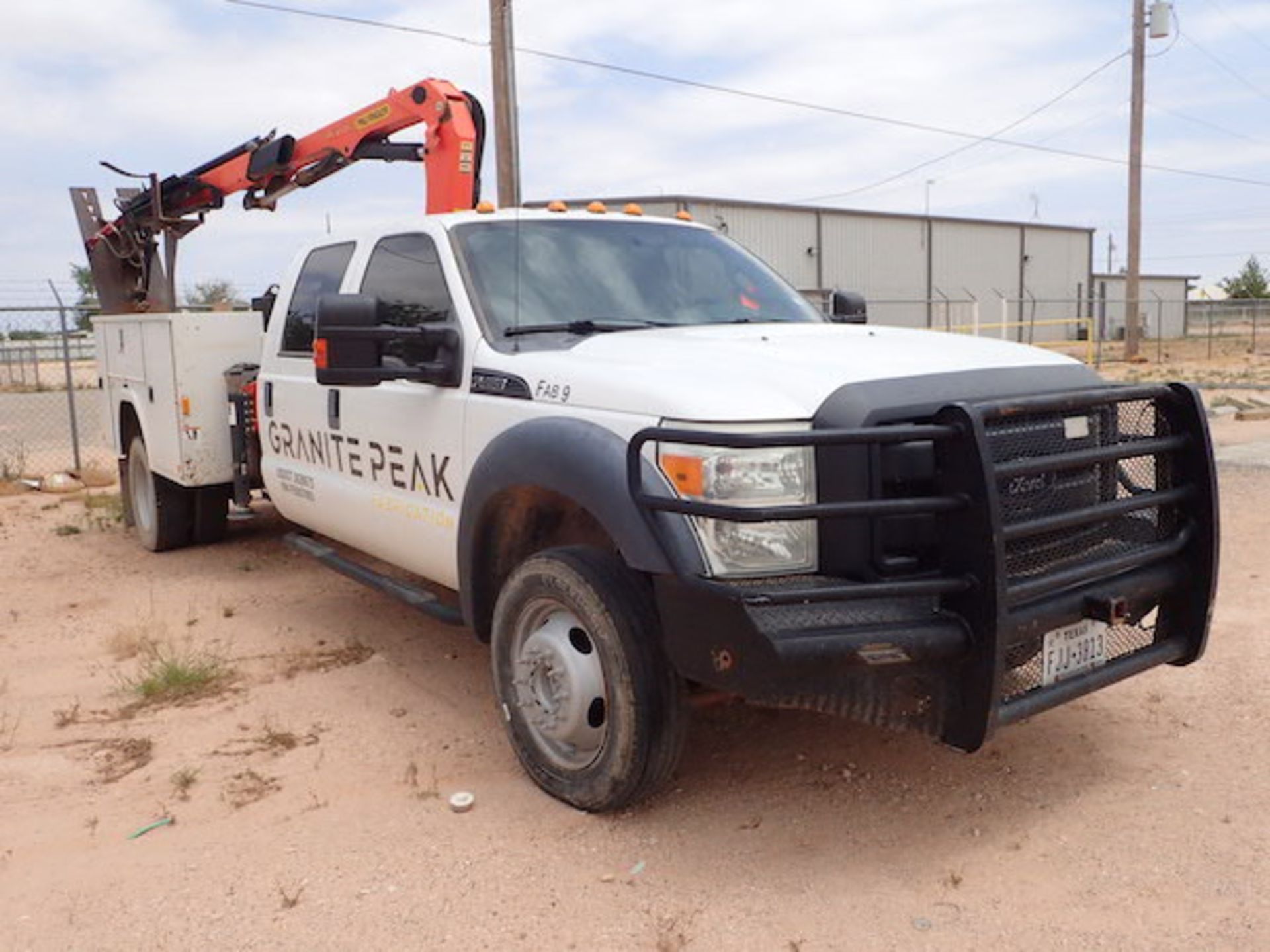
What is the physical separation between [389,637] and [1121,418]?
3.71m

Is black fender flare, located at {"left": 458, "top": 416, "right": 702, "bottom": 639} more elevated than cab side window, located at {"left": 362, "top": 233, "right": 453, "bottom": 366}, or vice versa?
cab side window, located at {"left": 362, "top": 233, "right": 453, "bottom": 366}

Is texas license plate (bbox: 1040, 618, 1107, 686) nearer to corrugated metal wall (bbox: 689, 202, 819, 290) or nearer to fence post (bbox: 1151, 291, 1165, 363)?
fence post (bbox: 1151, 291, 1165, 363)

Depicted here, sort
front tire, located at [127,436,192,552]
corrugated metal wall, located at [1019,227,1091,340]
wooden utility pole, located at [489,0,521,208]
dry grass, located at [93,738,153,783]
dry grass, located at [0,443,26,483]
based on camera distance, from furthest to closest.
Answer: corrugated metal wall, located at [1019,227,1091,340] → wooden utility pole, located at [489,0,521,208] → dry grass, located at [0,443,26,483] → front tire, located at [127,436,192,552] → dry grass, located at [93,738,153,783]

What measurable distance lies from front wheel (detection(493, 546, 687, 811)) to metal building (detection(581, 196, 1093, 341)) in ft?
91.5

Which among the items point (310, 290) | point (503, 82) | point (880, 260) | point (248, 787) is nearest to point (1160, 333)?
point (880, 260)

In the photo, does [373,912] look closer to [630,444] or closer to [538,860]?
[538,860]

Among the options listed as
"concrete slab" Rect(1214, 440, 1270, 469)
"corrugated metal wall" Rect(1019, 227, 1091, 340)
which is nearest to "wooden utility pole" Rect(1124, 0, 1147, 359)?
"concrete slab" Rect(1214, 440, 1270, 469)

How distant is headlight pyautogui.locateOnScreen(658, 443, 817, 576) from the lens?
3.18 metres

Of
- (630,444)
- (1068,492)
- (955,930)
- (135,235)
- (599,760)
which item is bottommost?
(955,930)

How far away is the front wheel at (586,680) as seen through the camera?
11.3ft

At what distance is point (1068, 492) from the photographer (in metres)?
3.52

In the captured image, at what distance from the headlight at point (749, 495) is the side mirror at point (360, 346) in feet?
4.44

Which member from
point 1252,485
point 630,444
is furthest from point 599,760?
point 1252,485

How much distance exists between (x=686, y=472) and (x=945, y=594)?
78 cm
